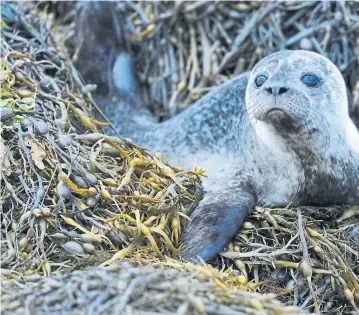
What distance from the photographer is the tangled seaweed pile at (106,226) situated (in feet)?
8.54

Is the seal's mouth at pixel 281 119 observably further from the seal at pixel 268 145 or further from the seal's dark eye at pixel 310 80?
the seal's dark eye at pixel 310 80

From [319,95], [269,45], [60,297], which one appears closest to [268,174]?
[319,95]

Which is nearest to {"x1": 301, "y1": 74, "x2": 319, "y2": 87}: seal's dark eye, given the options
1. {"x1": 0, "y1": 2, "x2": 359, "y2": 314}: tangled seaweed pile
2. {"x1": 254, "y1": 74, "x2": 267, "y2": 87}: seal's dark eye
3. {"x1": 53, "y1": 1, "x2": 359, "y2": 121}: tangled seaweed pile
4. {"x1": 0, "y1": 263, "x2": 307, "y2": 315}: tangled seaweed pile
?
{"x1": 254, "y1": 74, "x2": 267, "y2": 87}: seal's dark eye

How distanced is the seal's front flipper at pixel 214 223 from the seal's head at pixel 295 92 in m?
0.41

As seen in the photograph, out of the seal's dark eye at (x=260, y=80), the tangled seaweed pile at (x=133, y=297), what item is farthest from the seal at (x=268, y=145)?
the tangled seaweed pile at (x=133, y=297)

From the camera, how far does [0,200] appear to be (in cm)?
339

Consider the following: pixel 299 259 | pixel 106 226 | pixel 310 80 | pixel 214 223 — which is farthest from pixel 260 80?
pixel 106 226

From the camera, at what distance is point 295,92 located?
371 centimetres

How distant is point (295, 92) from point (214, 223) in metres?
0.70

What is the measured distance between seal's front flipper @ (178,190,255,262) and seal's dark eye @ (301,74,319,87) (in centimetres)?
61

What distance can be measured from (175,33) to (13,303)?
2988 mm

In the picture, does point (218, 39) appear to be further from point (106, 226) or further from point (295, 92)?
point (106, 226)

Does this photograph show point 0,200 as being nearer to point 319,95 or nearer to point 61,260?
point 61,260

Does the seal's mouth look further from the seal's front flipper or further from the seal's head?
the seal's front flipper
